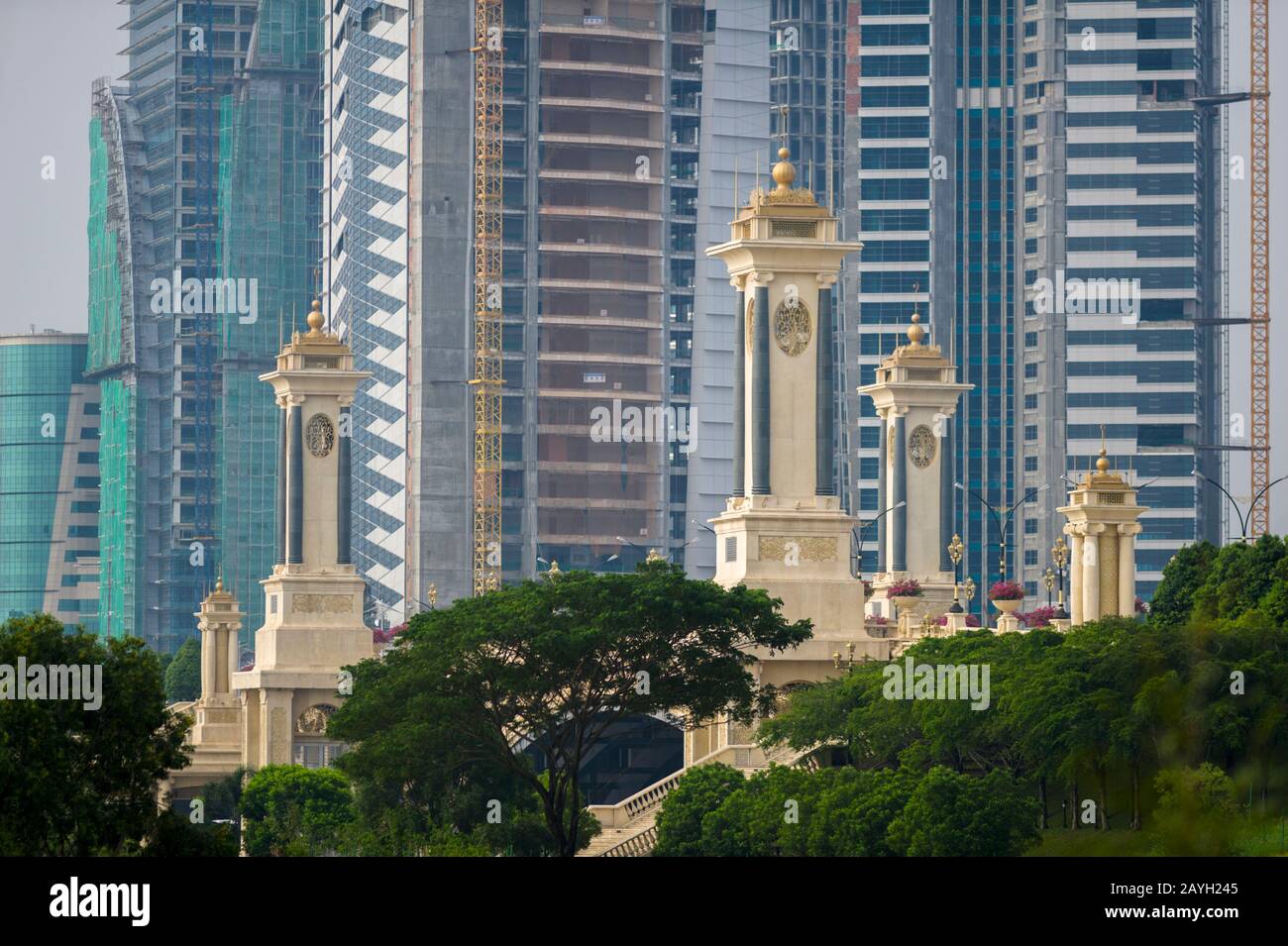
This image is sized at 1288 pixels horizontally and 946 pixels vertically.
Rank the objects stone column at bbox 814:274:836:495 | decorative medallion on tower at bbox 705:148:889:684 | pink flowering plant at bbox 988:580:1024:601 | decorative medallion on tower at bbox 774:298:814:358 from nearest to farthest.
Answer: decorative medallion on tower at bbox 705:148:889:684 → stone column at bbox 814:274:836:495 → decorative medallion on tower at bbox 774:298:814:358 → pink flowering plant at bbox 988:580:1024:601

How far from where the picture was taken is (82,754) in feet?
194

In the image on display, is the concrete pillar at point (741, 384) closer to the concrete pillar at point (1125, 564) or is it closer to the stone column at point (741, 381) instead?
the stone column at point (741, 381)

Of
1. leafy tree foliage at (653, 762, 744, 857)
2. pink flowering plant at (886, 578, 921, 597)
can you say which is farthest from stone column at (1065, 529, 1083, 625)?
leafy tree foliage at (653, 762, 744, 857)

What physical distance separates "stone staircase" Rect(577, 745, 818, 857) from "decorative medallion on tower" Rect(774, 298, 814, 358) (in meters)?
11.7

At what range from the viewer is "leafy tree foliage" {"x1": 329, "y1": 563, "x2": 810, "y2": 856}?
242ft

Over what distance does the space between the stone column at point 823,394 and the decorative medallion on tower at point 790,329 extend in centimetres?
52

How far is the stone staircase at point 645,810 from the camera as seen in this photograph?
74.3 meters

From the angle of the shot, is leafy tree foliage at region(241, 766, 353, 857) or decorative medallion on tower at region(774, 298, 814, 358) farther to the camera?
decorative medallion on tower at region(774, 298, 814, 358)

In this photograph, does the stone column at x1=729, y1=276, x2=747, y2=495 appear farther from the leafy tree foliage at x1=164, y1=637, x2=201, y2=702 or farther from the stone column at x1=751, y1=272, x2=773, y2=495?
the leafy tree foliage at x1=164, y1=637, x2=201, y2=702

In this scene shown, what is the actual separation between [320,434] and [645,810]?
2765 cm

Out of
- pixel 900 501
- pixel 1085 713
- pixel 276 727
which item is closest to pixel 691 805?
pixel 1085 713
